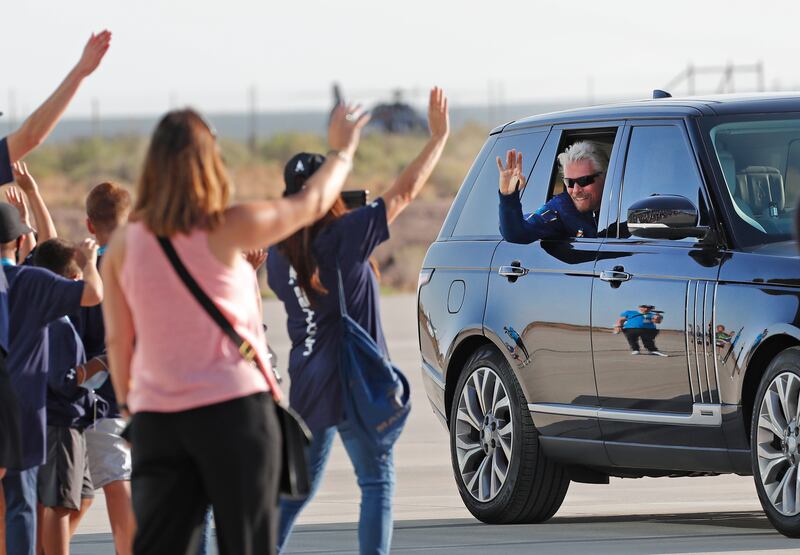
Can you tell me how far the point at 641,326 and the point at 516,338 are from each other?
1.05 metres

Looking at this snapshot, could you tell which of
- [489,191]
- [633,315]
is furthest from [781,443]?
[489,191]

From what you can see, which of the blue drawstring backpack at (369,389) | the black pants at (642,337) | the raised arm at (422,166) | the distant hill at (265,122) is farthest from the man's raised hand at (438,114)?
the distant hill at (265,122)

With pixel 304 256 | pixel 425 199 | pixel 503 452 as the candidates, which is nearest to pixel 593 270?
pixel 503 452

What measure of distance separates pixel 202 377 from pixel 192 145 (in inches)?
26.0

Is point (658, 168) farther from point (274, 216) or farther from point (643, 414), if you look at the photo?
point (274, 216)

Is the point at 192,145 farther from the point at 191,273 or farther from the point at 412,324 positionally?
the point at 412,324

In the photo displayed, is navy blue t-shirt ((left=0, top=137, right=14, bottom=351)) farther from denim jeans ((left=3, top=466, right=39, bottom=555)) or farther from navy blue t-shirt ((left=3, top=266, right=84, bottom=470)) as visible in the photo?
denim jeans ((left=3, top=466, right=39, bottom=555))

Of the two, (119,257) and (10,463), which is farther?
(10,463)

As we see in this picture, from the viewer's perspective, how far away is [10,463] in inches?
303

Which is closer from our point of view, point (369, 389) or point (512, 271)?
point (369, 389)

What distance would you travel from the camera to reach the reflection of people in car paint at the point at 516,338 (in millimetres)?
10594

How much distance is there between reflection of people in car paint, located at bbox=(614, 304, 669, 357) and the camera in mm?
9680

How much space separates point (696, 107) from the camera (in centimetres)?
1002

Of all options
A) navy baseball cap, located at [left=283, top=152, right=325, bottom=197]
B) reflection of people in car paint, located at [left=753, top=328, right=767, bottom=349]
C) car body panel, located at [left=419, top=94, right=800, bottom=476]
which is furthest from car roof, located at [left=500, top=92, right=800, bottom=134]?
navy baseball cap, located at [left=283, top=152, right=325, bottom=197]
